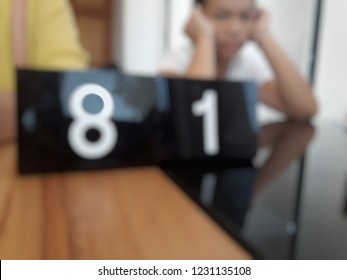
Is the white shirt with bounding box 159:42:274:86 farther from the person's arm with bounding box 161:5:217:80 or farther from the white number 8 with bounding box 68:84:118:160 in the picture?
the white number 8 with bounding box 68:84:118:160

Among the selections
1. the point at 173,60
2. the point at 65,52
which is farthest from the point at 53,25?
the point at 173,60

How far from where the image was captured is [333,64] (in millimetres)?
1107

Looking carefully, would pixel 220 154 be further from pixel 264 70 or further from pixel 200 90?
pixel 264 70

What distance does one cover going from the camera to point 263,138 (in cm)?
58

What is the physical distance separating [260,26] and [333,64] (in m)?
0.34

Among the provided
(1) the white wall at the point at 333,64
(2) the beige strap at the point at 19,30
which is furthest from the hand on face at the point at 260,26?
(2) the beige strap at the point at 19,30

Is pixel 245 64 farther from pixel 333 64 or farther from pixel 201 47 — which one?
pixel 333 64

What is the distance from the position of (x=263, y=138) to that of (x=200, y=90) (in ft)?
0.74

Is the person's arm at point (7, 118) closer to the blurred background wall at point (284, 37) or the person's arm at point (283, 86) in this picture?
the blurred background wall at point (284, 37)

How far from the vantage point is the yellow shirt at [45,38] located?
45 cm

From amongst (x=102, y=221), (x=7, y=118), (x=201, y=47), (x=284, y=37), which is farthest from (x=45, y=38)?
(x=284, y=37)

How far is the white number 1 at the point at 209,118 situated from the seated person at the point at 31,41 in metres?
0.22

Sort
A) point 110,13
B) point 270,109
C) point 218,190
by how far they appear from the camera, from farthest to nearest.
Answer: point 270,109, point 110,13, point 218,190

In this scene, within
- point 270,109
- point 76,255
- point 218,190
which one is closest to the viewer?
point 76,255
